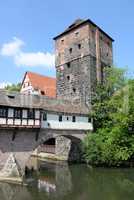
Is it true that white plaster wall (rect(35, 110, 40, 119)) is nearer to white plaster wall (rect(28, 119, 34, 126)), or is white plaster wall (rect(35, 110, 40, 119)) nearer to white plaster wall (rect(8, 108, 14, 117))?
white plaster wall (rect(28, 119, 34, 126))

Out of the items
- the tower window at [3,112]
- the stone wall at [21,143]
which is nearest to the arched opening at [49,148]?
the stone wall at [21,143]

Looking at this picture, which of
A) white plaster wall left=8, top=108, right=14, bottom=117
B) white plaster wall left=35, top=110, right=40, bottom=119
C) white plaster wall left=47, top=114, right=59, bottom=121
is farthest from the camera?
white plaster wall left=47, top=114, right=59, bottom=121

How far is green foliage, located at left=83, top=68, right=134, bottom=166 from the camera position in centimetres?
2148

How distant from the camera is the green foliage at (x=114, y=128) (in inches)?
846

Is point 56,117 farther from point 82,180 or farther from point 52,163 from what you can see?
point 52,163

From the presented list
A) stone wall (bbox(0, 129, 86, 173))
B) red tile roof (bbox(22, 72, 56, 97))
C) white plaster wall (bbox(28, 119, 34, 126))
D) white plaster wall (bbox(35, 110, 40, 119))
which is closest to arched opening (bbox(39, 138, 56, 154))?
red tile roof (bbox(22, 72, 56, 97))

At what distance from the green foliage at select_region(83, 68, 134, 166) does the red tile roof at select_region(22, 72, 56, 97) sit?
1140 cm

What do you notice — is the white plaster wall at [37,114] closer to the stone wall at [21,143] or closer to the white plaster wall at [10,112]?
the stone wall at [21,143]

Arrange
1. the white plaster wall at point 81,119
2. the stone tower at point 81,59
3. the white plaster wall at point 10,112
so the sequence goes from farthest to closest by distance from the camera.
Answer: the stone tower at point 81,59 < the white plaster wall at point 81,119 < the white plaster wall at point 10,112

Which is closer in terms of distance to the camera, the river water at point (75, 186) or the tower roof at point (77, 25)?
the river water at point (75, 186)

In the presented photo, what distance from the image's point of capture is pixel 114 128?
22.2 metres

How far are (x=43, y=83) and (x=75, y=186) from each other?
21.5 m

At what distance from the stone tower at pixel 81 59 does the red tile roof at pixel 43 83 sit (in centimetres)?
576

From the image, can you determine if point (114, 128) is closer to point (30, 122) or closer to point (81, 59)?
point (30, 122)
